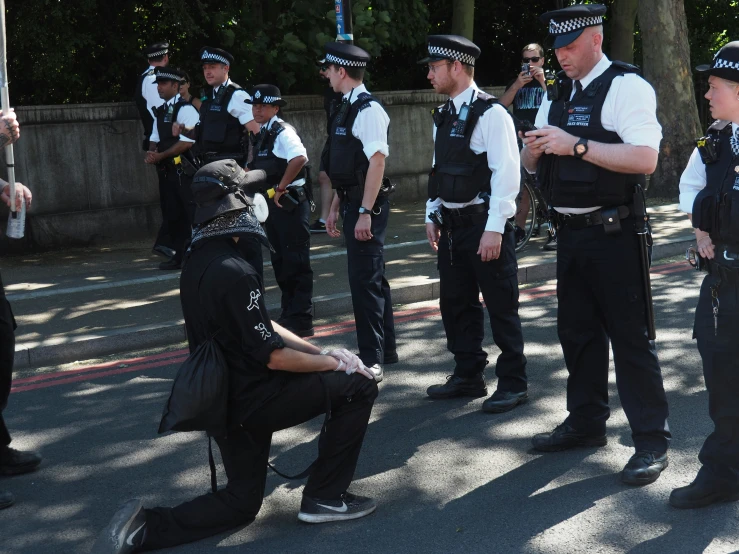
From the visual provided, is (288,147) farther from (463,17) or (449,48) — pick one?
(463,17)

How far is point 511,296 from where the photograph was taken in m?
5.82

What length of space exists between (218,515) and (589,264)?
2.08m

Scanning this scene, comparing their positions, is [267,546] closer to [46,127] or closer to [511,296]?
[511,296]

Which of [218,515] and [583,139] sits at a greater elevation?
[583,139]

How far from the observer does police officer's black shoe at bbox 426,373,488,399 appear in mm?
6152

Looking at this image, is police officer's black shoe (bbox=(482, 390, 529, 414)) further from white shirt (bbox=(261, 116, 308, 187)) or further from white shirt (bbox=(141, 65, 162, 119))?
white shirt (bbox=(141, 65, 162, 119))

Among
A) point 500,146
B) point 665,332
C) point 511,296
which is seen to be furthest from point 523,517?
point 665,332

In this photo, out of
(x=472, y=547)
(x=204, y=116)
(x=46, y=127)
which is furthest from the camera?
(x=46, y=127)

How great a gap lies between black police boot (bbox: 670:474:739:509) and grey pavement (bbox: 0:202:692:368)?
4.64m

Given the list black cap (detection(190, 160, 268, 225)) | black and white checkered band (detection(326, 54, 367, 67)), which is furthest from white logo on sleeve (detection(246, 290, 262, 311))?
black and white checkered band (detection(326, 54, 367, 67))

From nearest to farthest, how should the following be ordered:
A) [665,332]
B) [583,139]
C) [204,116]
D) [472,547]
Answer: [472,547] < [583,139] < [665,332] < [204,116]

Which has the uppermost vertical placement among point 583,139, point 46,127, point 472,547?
point 46,127

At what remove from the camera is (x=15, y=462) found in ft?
17.0

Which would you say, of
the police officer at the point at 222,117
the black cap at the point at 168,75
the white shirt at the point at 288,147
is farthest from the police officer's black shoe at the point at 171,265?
the white shirt at the point at 288,147
